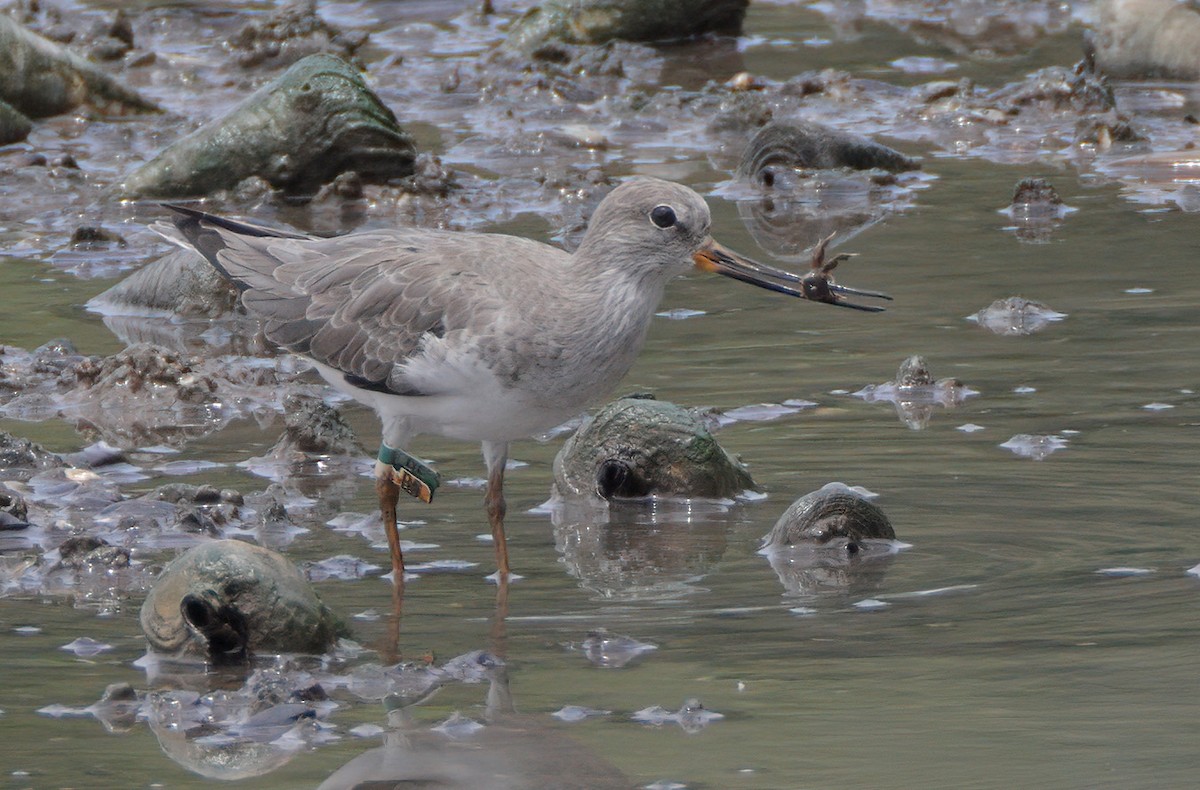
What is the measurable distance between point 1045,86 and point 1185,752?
10.1 m

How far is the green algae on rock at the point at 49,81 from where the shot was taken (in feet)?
45.6

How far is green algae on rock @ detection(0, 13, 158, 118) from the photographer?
1390cm

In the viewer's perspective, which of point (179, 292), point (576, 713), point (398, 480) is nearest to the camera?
point (576, 713)

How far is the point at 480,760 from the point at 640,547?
2.00 m

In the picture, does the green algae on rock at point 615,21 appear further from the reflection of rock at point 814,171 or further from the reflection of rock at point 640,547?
the reflection of rock at point 640,547

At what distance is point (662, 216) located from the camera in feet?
20.3

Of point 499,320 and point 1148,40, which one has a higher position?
point 1148,40

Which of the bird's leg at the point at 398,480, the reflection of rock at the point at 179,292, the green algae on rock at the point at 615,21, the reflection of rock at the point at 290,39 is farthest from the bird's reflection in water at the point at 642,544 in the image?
the reflection of rock at the point at 290,39

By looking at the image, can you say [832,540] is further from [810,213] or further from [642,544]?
[810,213]

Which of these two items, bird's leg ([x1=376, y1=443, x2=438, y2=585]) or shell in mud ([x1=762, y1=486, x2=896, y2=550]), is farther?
bird's leg ([x1=376, y1=443, x2=438, y2=585])

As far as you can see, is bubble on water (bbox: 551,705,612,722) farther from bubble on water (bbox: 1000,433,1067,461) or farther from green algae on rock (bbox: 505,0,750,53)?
green algae on rock (bbox: 505,0,750,53)

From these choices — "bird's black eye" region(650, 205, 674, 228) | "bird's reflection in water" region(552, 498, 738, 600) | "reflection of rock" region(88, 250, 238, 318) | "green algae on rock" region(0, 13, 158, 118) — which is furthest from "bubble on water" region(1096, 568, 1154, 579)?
"green algae on rock" region(0, 13, 158, 118)

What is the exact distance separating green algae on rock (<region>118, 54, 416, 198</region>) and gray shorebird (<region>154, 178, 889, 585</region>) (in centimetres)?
523

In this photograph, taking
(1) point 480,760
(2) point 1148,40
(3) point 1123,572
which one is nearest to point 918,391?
(3) point 1123,572
